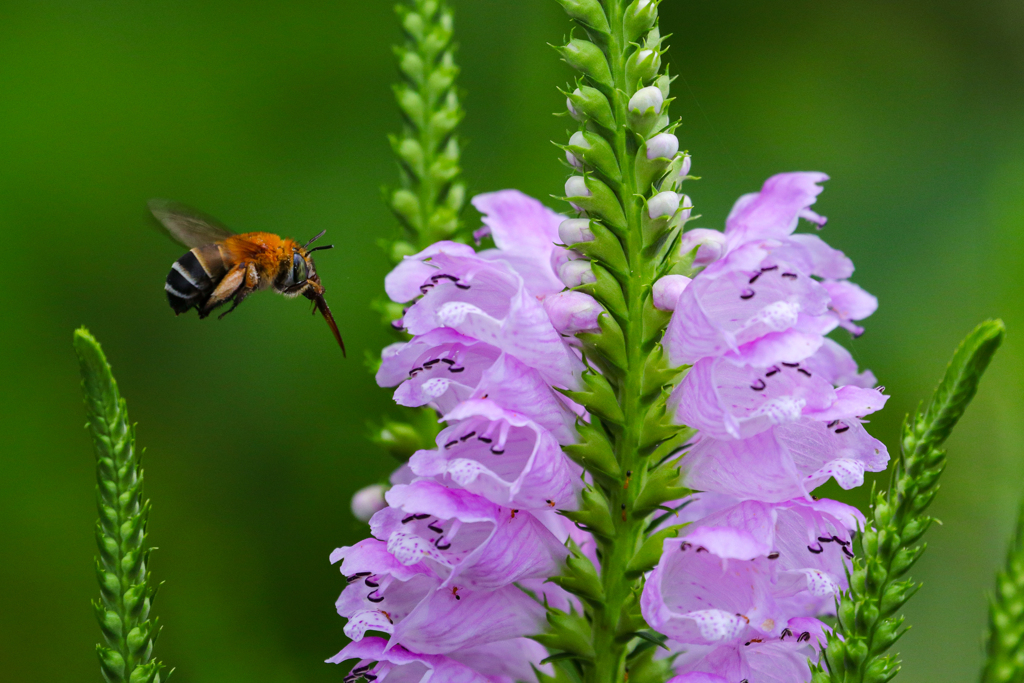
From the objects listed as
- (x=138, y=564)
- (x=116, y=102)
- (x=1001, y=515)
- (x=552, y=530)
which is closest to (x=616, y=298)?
(x=552, y=530)

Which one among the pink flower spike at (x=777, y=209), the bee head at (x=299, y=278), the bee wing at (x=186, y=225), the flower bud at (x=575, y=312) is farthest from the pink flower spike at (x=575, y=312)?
the bee wing at (x=186, y=225)

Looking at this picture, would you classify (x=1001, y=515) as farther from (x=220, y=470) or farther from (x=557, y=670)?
(x=220, y=470)

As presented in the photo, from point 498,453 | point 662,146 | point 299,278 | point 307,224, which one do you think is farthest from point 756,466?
point 307,224

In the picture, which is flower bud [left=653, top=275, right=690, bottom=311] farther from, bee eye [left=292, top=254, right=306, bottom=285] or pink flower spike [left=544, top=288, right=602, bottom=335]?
bee eye [left=292, top=254, right=306, bottom=285]

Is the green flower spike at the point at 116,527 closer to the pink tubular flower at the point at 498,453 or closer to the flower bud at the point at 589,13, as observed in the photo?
the pink tubular flower at the point at 498,453

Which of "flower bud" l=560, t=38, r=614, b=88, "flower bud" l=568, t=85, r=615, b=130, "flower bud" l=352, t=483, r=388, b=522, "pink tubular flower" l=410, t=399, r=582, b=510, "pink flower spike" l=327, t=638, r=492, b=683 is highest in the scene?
"flower bud" l=560, t=38, r=614, b=88

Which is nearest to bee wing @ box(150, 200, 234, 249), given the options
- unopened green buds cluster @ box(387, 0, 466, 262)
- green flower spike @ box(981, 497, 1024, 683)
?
unopened green buds cluster @ box(387, 0, 466, 262)
